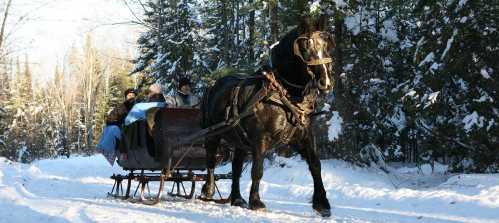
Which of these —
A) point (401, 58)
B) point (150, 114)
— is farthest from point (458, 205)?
point (401, 58)

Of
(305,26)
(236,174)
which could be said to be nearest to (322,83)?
(305,26)

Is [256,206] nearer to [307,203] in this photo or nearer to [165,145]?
[165,145]

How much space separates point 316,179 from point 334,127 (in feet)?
24.6

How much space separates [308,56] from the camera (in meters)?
6.64

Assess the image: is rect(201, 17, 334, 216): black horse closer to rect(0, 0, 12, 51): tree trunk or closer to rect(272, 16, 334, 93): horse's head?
rect(272, 16, 334, 93): horse's head

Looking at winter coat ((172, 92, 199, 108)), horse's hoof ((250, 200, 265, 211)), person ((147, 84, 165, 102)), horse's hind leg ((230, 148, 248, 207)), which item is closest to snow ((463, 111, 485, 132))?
winter coat ((172, 92, 199, 108))

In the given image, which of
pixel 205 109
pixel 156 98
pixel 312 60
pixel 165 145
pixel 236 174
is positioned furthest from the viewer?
pixel 156 98

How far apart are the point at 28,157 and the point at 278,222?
48.6m

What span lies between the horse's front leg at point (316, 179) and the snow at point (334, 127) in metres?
7.28

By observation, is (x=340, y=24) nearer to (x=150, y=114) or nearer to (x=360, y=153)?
(x=360, y=153)

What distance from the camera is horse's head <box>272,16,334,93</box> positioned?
655 centimetres

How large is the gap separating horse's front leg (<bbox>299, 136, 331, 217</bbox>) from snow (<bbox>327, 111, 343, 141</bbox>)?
7.28 meters

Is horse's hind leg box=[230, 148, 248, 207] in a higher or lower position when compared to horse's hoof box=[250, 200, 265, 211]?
higher

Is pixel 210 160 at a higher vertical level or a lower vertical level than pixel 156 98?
lower
